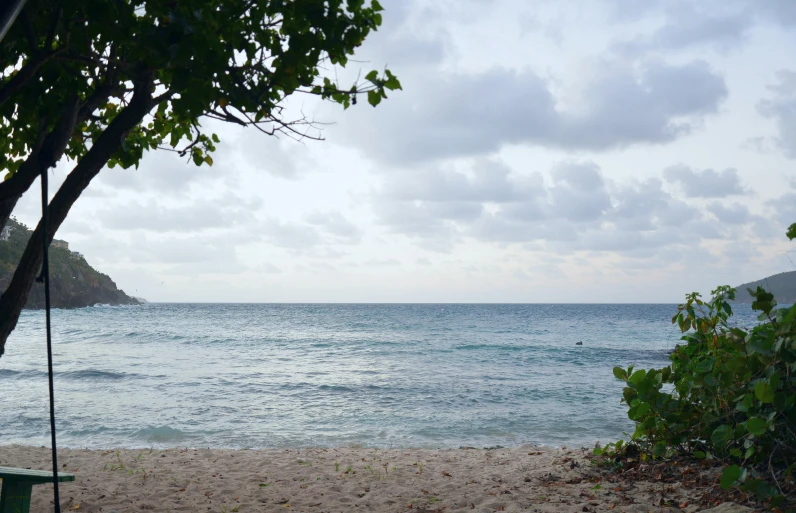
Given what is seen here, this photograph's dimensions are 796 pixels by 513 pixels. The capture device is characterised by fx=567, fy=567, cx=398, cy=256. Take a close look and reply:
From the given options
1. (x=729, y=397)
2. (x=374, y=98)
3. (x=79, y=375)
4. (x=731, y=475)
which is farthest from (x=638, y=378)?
(x=79, y=375)

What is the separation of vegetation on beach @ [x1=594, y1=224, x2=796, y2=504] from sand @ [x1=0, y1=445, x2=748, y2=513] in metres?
0.57

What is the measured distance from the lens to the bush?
395 cm

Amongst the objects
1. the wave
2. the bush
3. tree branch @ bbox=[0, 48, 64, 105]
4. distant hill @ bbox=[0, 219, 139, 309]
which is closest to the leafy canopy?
tree branch @ bbox=[0, 48, 64, 105]

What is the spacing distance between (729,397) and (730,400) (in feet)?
0.09

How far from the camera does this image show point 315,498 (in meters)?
5.83

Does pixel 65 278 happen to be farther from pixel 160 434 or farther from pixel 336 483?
pixel 336 483

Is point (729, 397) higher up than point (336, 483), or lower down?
higher up

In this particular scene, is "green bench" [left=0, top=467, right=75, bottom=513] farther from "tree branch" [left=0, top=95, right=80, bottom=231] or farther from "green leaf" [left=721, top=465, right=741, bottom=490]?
"green leaf" [left=721, top=465, right=741, bottom=490]

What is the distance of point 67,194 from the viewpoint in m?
3.79

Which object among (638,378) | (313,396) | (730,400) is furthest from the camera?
(313,396)

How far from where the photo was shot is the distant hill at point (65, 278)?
58781mm

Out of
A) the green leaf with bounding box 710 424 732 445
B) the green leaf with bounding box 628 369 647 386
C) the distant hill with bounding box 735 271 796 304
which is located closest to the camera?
the green leaf with bounding box 710 424 732 445

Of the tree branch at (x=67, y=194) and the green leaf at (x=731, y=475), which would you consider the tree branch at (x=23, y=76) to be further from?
the green leaf at (x=731, y=475)

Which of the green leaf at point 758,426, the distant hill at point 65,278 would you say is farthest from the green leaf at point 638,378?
the distant hill at point 65,278
